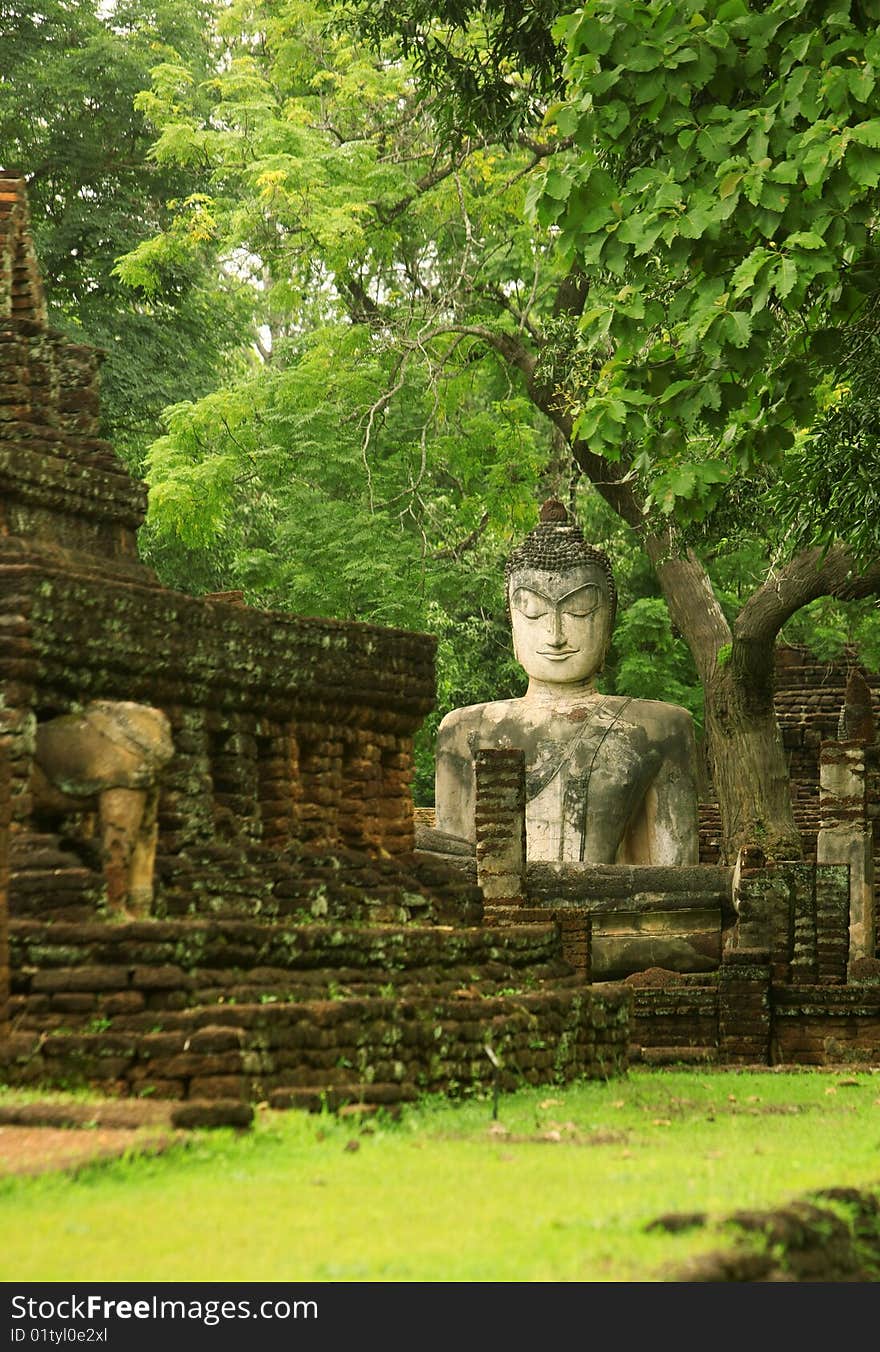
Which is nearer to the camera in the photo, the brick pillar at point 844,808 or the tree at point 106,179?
the brick pillar at point 844,808

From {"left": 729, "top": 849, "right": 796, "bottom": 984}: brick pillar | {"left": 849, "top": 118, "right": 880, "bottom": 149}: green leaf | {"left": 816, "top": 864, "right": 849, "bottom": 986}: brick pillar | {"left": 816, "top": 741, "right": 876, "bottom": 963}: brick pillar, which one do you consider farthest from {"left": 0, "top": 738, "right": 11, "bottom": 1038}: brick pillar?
{"left": 816, "top": 741, "right": 876, "bottom": 963}: brick pillar

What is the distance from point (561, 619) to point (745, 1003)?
4.78 metres

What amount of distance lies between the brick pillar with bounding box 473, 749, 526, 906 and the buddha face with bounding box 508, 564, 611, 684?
3944 mm

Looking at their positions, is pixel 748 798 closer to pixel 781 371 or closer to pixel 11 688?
pixel 781 371

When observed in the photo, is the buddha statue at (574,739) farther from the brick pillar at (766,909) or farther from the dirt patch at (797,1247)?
the dirt patch at (797,1247)

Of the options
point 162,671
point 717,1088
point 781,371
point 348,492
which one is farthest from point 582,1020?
point 348,492

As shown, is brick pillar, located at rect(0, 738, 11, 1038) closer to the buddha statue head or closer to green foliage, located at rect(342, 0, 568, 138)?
green foliage, located at rect(342, 0, 568, 138)

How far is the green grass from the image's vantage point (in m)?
5.29

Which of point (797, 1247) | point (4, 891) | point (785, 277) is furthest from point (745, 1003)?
point (797, 1247)

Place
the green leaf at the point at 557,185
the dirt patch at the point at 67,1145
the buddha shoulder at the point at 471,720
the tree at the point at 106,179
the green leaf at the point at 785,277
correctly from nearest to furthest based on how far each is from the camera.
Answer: the dirt patch at the point at 67,1145
the green leaf at the point at 785,277
the green leaf at the point at 557,185
the buddha shoulder at the point at 471,720
the tree at the point at 106,179

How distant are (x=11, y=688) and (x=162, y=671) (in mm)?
982

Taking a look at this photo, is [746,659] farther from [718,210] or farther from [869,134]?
[869,134]

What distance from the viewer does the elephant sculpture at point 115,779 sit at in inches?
361

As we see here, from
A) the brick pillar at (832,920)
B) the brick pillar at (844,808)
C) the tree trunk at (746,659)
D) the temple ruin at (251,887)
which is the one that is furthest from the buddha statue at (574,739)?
the temple ruin at (251,887)
